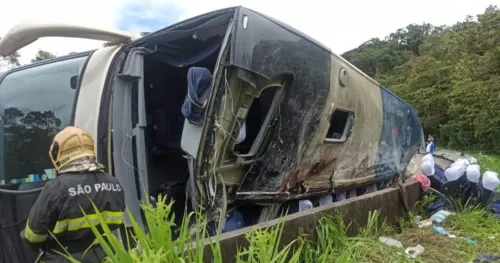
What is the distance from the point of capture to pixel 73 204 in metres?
2.21

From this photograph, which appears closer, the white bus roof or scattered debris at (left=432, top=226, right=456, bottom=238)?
the white bus roof

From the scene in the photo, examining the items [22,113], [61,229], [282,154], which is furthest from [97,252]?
[282,154]

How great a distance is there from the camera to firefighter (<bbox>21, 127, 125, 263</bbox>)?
2199 mm

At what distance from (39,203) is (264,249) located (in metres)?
1.20

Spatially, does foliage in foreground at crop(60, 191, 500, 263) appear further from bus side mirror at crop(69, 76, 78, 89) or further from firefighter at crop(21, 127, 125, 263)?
bus side mirror at crop(69, 76, 78, 89)

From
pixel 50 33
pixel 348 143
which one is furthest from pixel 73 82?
pixel 348 143

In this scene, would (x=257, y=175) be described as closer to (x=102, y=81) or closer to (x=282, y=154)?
(x=282, y=154)

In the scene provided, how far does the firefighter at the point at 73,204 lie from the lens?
2199mm

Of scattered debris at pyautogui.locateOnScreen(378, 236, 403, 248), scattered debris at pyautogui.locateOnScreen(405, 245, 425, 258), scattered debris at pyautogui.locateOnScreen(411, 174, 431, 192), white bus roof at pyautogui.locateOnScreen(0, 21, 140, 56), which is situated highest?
white bus roof at pyautogui.locateOnScreen(0, 21, 140, 56)

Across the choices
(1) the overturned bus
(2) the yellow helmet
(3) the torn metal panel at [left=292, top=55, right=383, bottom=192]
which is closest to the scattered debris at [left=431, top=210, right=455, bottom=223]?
(3) the torn metal panel at [left=292, top=55, right=383, bottom=192]

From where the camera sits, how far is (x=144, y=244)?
172cm

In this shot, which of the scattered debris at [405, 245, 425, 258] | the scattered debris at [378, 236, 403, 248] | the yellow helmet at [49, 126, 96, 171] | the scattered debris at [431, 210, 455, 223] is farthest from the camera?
the scattered debris at [431, 210, 455, 223]

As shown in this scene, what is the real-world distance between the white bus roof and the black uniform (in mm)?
1175

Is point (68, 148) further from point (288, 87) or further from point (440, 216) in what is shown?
point (440, 216)
